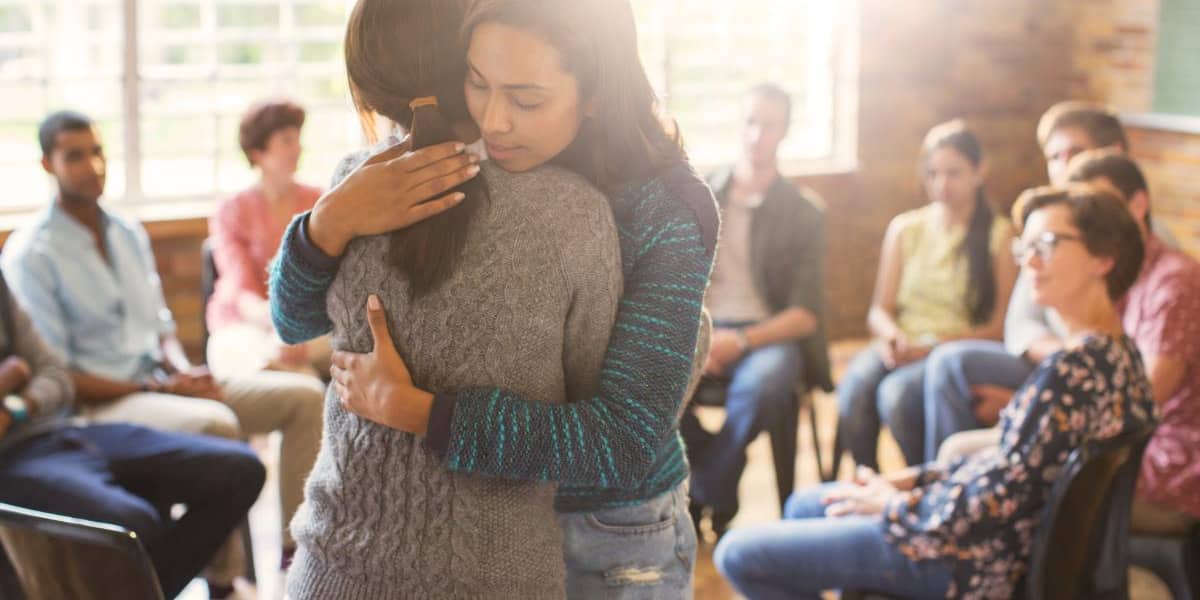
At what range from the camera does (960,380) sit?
336cm

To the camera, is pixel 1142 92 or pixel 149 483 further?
pixel 1142 92

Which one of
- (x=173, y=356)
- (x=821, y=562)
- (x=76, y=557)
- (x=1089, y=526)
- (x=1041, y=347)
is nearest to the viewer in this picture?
(x=76, y=557)

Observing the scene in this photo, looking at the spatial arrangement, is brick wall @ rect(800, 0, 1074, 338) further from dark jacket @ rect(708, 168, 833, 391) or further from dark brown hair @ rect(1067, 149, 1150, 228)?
dark brown hair @ rect(1067, 149, 1150, 228)

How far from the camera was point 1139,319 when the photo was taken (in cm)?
290

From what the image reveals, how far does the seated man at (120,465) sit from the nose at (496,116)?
1.79 m

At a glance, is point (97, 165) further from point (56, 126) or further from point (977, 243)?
point (977, 243)

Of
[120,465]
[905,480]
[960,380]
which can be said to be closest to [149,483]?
[120,465]

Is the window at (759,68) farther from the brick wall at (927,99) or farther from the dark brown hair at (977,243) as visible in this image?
the dark brown hair at (977,243)

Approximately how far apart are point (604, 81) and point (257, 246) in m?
2.76

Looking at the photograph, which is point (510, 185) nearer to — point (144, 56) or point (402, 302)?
point (402, 302)

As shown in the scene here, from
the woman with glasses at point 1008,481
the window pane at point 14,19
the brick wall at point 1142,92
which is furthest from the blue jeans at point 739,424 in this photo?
the brick wall at point 1142,92

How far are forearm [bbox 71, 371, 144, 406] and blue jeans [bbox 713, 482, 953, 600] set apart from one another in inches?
63.8

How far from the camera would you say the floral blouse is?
2172 millimetres

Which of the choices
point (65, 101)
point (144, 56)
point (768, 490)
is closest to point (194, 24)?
point (144, 56)
